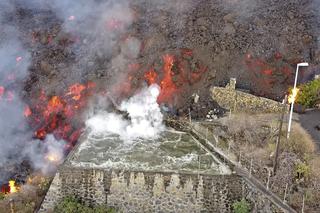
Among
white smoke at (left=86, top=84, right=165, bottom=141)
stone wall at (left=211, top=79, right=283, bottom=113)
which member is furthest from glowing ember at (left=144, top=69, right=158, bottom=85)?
stone wall at (left=211, top=79, right=283, bottom=113)

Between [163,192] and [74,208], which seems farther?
[163,192]

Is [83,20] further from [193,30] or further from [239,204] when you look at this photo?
[239,204]

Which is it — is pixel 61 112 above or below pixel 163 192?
above

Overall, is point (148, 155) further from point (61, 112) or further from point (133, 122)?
point (61, 112)

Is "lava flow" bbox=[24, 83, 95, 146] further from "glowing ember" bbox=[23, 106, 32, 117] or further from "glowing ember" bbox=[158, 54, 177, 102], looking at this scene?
"glowing ember" bbox=[158, 54, 177, 102]

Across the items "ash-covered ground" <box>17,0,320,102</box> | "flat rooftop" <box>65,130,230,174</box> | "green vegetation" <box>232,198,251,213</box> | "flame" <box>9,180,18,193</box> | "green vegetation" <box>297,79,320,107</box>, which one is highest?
"ash-covered ground" <box>17,0,320,102</box>

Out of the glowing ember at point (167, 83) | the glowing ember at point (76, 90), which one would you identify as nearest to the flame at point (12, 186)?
the glowing ember at point (76, 90)

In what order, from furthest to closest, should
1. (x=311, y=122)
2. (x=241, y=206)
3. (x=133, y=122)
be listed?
1. (x=133, y=122)
2. (x=311, y=122)
3. (x=241, y=206)

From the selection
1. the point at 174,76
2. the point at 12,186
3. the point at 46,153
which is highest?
the point at 174,76

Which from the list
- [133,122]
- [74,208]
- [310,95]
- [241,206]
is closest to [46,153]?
[133,122]
